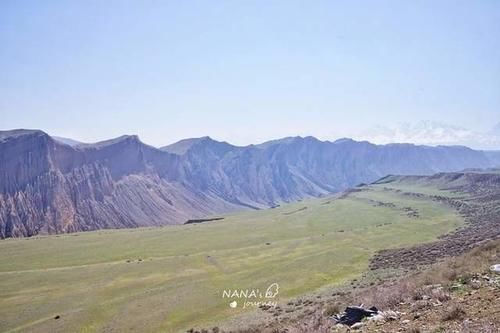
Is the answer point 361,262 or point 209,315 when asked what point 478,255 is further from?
point 361,262

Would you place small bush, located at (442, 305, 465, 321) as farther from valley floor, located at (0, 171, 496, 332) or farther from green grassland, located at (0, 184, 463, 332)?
green grassland, located at (0, 184, 463, 332)

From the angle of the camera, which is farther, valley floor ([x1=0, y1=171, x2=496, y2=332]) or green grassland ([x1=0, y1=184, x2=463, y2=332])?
green grassland ([x1=0, y1=184, x2=463, y2=332])

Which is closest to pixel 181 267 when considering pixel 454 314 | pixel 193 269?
pixel 193 269

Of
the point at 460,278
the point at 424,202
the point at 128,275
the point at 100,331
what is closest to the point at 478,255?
the point at 460,278

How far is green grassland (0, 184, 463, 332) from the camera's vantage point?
161 feet

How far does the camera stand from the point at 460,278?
21.2 metres

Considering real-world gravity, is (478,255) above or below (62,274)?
above

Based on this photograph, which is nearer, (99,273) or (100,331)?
(100,331)

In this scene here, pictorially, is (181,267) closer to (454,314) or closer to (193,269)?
(193,269)

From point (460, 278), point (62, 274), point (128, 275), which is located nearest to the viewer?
point (460, 278)


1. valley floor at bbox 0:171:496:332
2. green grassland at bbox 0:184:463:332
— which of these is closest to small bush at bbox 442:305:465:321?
valley floor at bbox 0:171:496:332

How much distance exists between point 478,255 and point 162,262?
214 ft

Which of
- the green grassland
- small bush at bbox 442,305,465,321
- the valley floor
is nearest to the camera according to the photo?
small bush at bbox 442,305,465,321

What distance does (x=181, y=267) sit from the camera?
77125mm
